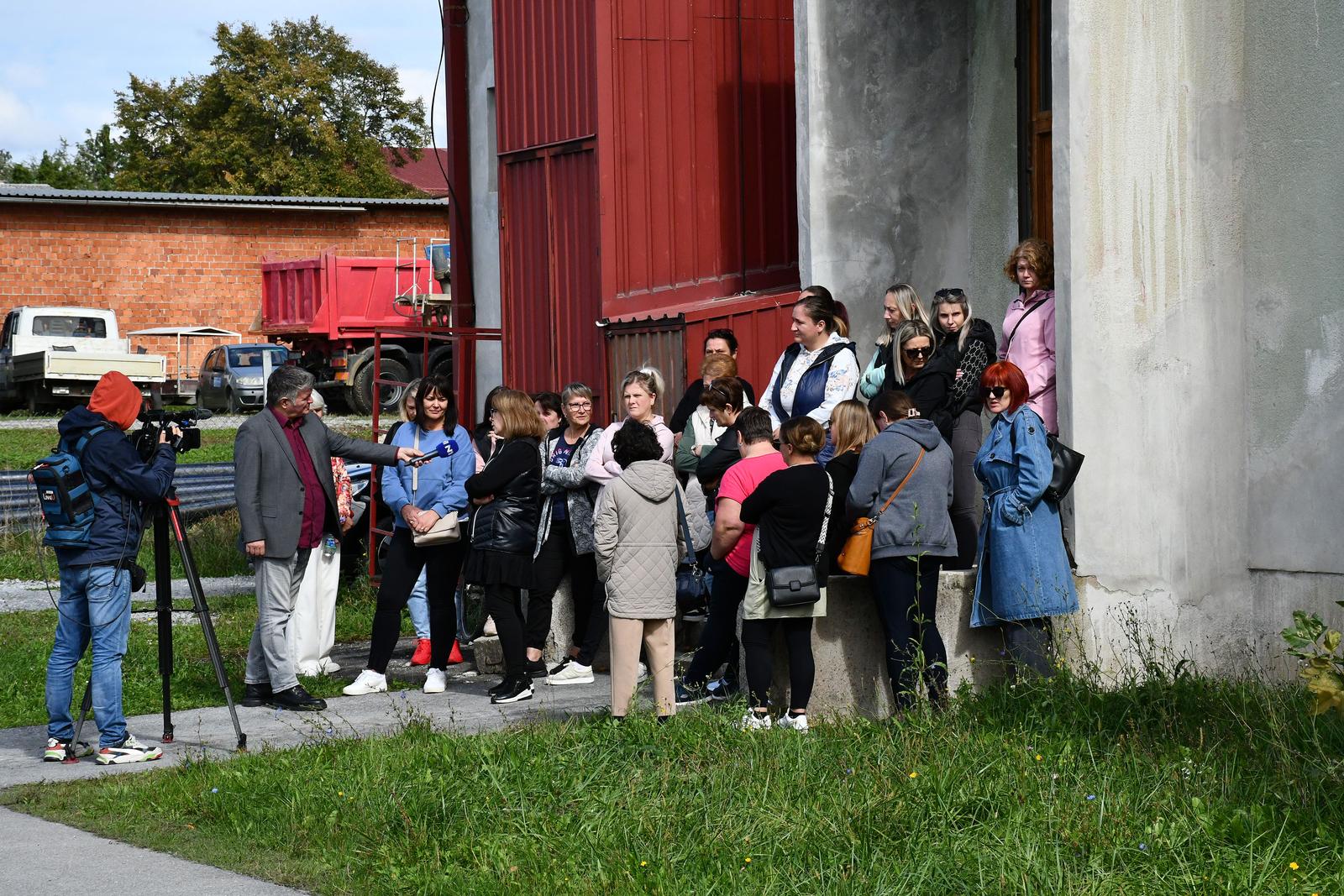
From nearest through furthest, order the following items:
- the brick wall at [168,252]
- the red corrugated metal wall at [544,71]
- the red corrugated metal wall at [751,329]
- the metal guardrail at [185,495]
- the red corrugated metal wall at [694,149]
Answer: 1. the red corrugated metal wall at [751,329]
2. the red corrugated metal wall at [694,149]
3. the red corrugated metal wall at [544,71]
4. the metal guardrail at [185,495]
5. the brick wall at [168,252]

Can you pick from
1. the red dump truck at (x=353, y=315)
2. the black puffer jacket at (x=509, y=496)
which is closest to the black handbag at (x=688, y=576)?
the black puffer jacket at (x=509, y=496)

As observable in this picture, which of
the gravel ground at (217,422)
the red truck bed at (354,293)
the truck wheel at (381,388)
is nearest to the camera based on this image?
the gravel ground at (217,422)

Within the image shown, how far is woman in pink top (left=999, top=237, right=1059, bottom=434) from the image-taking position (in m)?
8.30

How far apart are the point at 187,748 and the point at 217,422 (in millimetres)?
22136

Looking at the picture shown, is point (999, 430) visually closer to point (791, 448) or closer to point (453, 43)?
point (791, 448)

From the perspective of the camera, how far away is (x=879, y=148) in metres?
10.9

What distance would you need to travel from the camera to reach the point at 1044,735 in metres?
6.63

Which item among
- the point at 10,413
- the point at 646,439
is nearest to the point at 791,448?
the point at 646,439

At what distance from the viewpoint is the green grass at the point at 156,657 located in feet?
30.2

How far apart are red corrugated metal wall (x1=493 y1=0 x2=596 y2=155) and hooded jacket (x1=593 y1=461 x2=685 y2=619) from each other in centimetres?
492

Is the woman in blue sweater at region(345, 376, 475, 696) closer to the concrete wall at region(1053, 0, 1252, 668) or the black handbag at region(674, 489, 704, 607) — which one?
the black handbag at region(674, 489, 704, 607)

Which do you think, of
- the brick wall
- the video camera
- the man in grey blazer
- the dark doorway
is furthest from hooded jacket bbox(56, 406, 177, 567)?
the brick wall

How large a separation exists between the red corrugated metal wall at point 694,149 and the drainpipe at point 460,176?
459 centimetres

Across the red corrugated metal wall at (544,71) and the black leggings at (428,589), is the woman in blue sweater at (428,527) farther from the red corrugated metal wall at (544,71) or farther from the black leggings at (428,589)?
the red corrugated metal wall at (544,71)
